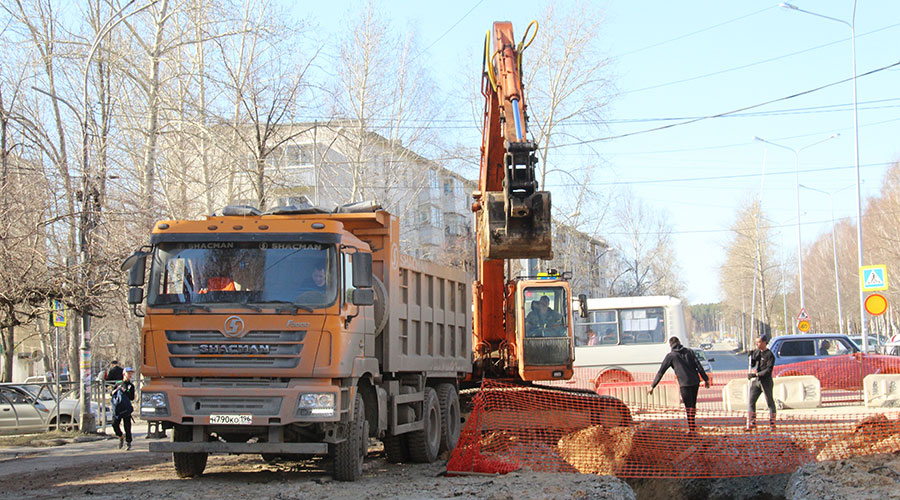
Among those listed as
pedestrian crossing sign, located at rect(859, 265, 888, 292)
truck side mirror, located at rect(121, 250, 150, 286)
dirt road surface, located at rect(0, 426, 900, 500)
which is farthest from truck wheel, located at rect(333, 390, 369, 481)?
pedestrian crossing sign, located at rect(859, 265, 888, 292)

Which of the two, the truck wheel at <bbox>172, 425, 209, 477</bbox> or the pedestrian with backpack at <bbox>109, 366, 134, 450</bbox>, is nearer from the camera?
the truck wheel at <bbox>172, 425, 209, 477</bbox>

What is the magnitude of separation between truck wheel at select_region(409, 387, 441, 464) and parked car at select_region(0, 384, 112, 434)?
35.6ft

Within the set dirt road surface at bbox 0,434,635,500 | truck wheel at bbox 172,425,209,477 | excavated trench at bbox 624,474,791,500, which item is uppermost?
truck wheel at bbox 172,425,209,477

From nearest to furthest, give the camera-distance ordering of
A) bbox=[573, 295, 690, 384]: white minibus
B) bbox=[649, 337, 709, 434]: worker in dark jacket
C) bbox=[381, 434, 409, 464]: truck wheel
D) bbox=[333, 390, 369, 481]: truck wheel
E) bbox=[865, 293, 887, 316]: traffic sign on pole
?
bbox=[333, 390, 369, 481]: truck wheel → bbox=[381, 434, 409, 464]: truck wheel → bbox=[649, 337, 709, 434]: worker in dark jacket → bbox=[865, 293, 887, 316]: traffic sign on pole → bbox=[573, 295, 690, 384]: white minibus

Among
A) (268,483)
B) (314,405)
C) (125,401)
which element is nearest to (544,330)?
(125,401)

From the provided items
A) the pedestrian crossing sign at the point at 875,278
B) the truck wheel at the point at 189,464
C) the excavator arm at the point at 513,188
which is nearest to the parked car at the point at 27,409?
the truck wheel at the point at 189,464

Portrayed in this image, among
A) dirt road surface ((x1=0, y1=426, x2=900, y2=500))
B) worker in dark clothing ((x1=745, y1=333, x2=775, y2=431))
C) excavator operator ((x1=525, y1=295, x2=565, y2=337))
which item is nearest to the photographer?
dirt road surface ((x1=0, y1=426, x2=900, y2=500))

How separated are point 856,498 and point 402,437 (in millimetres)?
6445

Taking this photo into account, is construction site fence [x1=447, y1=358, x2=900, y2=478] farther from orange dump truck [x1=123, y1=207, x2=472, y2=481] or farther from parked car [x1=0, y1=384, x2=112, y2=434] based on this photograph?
parked car [x1=0, y1=384, x2=112, y2=434]

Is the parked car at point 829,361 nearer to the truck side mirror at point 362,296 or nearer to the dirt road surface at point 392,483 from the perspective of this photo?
the dirt road surface at point 392,483

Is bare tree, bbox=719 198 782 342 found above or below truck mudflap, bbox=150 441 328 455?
above

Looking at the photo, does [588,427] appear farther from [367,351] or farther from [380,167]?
[380,167]

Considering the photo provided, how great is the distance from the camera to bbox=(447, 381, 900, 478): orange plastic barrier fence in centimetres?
1148

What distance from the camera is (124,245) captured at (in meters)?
19.9
